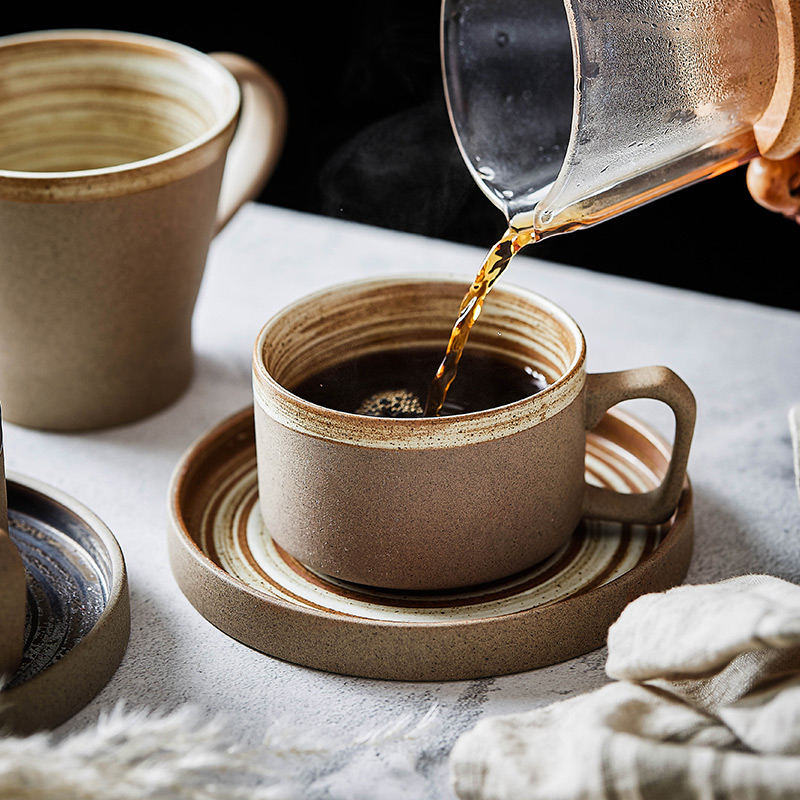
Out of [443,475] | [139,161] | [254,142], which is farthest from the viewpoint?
[254,142]

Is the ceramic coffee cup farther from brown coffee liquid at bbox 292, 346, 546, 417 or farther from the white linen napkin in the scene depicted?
the white linen napkin

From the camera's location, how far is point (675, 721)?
0.52m

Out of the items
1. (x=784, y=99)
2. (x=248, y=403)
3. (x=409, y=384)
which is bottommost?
(x=248, y=403)

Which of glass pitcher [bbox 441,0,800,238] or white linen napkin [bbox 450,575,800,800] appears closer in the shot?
white linen napkin [bbox 450,575,800,800]

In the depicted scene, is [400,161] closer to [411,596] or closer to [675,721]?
[411,596]

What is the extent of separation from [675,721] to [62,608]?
1.25ft

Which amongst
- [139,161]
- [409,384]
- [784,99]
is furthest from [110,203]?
[784,99]

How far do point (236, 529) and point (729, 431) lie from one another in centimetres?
41

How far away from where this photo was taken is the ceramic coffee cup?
0.82m

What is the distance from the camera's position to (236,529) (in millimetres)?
778

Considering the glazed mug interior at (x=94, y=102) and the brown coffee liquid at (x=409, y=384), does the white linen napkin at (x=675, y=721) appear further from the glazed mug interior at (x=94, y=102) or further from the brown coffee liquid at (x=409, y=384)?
the glazed mug interior at (x=94, y=102)

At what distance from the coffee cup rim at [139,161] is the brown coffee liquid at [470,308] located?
0.80ft

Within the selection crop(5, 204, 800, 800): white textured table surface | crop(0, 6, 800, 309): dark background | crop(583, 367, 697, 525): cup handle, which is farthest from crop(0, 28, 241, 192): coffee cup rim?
crop(583, 367, 697, 525): cup handle

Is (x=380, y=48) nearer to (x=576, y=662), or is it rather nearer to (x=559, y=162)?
(x=559, y=162)
